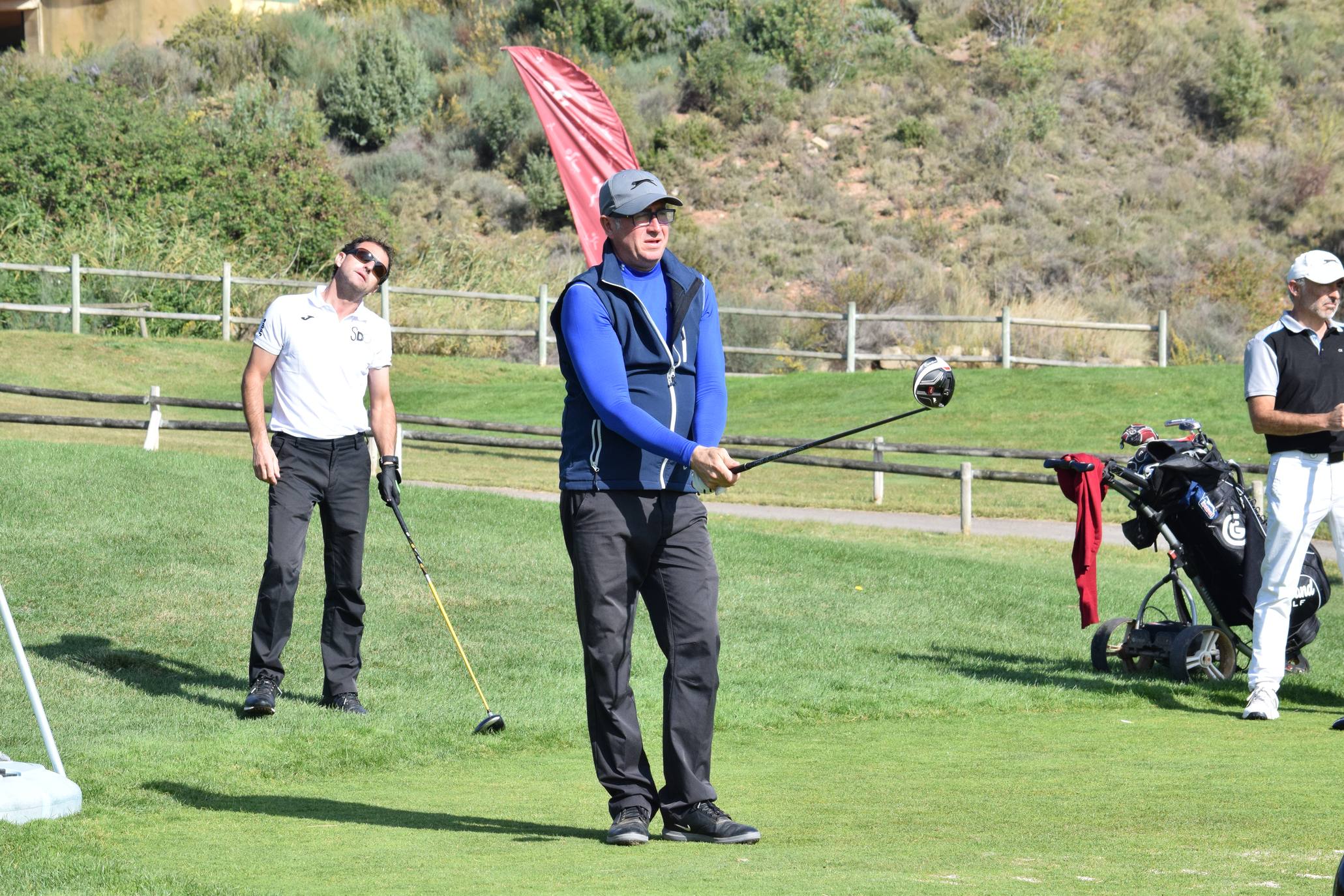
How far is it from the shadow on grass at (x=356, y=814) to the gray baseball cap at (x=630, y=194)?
2.09m

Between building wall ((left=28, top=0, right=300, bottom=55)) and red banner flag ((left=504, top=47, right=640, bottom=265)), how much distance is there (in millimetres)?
29802

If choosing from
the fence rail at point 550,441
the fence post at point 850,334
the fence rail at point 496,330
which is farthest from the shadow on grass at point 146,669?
the fence post at point 850,334

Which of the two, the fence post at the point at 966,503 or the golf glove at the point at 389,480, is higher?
the golf glove at the point at 389,480

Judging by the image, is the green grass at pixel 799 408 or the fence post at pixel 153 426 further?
the green grass at pixel 799 408

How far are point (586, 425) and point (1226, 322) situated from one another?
35.6 m

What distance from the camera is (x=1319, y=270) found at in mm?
8039

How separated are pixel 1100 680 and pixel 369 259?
479 cm

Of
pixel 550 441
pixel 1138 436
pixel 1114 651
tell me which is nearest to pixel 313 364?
pixel 1138 436

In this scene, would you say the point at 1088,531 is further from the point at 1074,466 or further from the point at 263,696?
the point at 263,696

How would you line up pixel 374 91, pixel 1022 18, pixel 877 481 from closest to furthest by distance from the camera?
pixel 877 481
pixel 374 91
pixel 1022 18

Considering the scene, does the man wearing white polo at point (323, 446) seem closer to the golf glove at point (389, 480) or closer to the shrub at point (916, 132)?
the golf glove at point (389, 480)

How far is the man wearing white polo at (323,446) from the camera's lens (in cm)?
812

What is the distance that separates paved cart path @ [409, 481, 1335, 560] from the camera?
17672 millimetres

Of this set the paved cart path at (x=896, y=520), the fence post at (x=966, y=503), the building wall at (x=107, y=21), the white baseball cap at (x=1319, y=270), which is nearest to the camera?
the white baseball cap at (x=1319, y=270)
